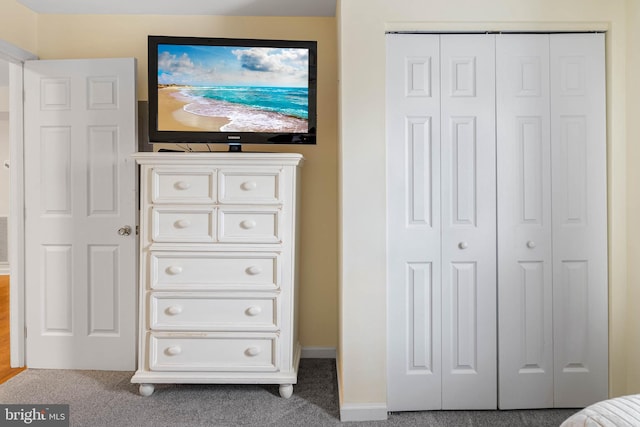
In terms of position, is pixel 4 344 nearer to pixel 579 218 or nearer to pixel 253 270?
pixel 253 270

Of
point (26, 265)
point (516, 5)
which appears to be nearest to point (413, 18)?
point (516, 5)

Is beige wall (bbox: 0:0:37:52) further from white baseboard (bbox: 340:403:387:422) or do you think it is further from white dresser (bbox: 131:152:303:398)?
white baseboard (bbox: 340:403:387:422)

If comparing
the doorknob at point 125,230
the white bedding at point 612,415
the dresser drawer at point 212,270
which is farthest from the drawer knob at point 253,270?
the white bedding at point 612,415

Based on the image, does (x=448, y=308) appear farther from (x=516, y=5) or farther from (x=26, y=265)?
(x=26, y=265)

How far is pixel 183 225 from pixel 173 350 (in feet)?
2.43

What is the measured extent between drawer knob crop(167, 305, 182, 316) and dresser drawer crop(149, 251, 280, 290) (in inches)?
4.9

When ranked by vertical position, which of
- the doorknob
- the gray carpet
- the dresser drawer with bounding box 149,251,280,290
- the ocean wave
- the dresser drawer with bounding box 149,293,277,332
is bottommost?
the gray carpet

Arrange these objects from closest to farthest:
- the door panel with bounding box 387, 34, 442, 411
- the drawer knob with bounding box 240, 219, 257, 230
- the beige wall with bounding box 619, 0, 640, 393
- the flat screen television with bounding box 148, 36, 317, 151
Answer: the beige wall with bounding box 619, 0, 640, 393, the door panel with bounding box 387, 34, 442, 411, the drawer knob with bounding box 240, 219, 257, 230, the flat screen television with bounding box 148, 36, 317, 151

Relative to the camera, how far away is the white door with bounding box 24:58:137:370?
2701 millimetres

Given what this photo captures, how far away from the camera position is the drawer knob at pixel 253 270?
7.54ft

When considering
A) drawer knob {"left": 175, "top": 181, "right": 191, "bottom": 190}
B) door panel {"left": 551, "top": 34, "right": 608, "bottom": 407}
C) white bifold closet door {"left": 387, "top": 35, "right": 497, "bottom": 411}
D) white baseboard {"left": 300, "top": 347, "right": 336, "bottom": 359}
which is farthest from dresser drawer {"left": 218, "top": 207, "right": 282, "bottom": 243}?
door panel {"left": 551, "top": 34, "right": 608, "bottom": 407}

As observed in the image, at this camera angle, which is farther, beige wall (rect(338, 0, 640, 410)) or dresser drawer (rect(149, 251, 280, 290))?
dresser drawer (rect(149, 251, 280, 290))

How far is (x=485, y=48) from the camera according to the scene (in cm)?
214

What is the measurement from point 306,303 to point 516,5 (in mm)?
2294
